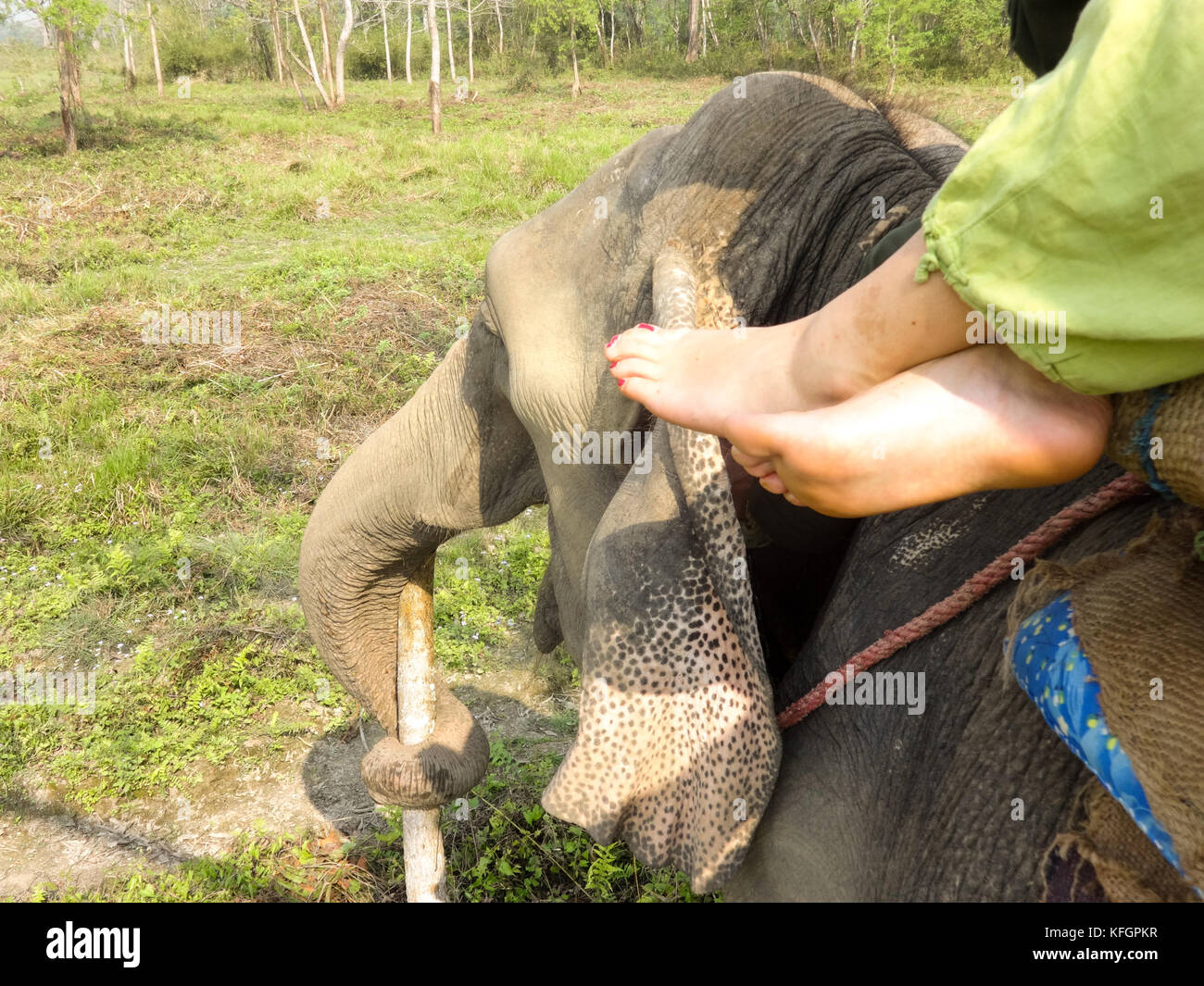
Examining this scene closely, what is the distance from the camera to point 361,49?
33.4 m

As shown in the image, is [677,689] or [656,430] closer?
[677,689]

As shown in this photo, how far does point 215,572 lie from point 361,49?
32797 mm

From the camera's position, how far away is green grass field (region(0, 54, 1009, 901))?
10.7 ft

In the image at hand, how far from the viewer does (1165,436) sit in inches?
34.9

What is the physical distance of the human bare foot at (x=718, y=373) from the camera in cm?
114

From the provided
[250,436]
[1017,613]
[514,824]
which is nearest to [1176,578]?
[1017,613]

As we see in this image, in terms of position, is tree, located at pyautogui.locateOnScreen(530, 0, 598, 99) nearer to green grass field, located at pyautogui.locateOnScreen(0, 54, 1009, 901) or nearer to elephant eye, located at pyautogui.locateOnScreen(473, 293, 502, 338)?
green grass field, located at pyautogui.locateOnScreen(0, 54, 1009, 901)

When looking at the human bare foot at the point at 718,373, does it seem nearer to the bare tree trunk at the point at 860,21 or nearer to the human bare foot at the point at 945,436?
the human bare foot at the point at 945,436

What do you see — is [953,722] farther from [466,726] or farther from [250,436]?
[250,436]

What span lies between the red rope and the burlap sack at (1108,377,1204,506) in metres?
0.16

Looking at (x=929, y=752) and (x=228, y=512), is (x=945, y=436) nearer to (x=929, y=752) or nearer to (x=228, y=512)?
(x=929, y=752)

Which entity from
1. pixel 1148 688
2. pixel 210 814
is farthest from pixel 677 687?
pixel 210 814

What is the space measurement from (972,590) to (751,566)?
45cm
